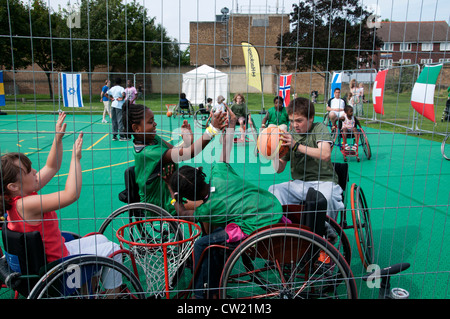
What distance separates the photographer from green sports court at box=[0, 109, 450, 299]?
2705 millimetres

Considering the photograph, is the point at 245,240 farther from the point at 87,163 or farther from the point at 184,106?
the point at 184,106

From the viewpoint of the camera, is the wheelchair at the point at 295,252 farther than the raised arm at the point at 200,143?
No

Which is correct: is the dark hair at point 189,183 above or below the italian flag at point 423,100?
below

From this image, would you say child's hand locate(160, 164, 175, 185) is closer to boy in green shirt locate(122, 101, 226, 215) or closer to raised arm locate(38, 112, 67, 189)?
boy in green shirt locate(122, 101, 226, 215)

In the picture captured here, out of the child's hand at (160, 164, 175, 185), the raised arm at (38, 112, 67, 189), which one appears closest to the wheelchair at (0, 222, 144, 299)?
the raised arm at (38, 112, 67, 189)

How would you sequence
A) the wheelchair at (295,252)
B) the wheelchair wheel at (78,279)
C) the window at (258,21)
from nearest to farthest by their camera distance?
the wheelchair wheel at (78,279) → the window at (258,21) → the wheelchair at (295,252)

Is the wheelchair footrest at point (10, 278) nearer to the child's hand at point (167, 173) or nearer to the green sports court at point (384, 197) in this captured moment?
the green sports court at point (384, 197)

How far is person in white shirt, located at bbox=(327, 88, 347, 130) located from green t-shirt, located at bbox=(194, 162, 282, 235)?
553cm

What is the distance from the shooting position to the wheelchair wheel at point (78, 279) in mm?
1852

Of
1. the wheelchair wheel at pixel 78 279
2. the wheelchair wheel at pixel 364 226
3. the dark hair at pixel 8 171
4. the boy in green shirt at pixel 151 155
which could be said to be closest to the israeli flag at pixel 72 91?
the boy in green shirt at pixel 151 155

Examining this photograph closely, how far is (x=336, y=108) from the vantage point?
775cm

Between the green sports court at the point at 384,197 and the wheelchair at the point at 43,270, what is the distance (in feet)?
0.75

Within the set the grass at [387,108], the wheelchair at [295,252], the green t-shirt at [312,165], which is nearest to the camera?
the wheelchair at [295,252]

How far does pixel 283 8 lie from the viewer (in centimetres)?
182
